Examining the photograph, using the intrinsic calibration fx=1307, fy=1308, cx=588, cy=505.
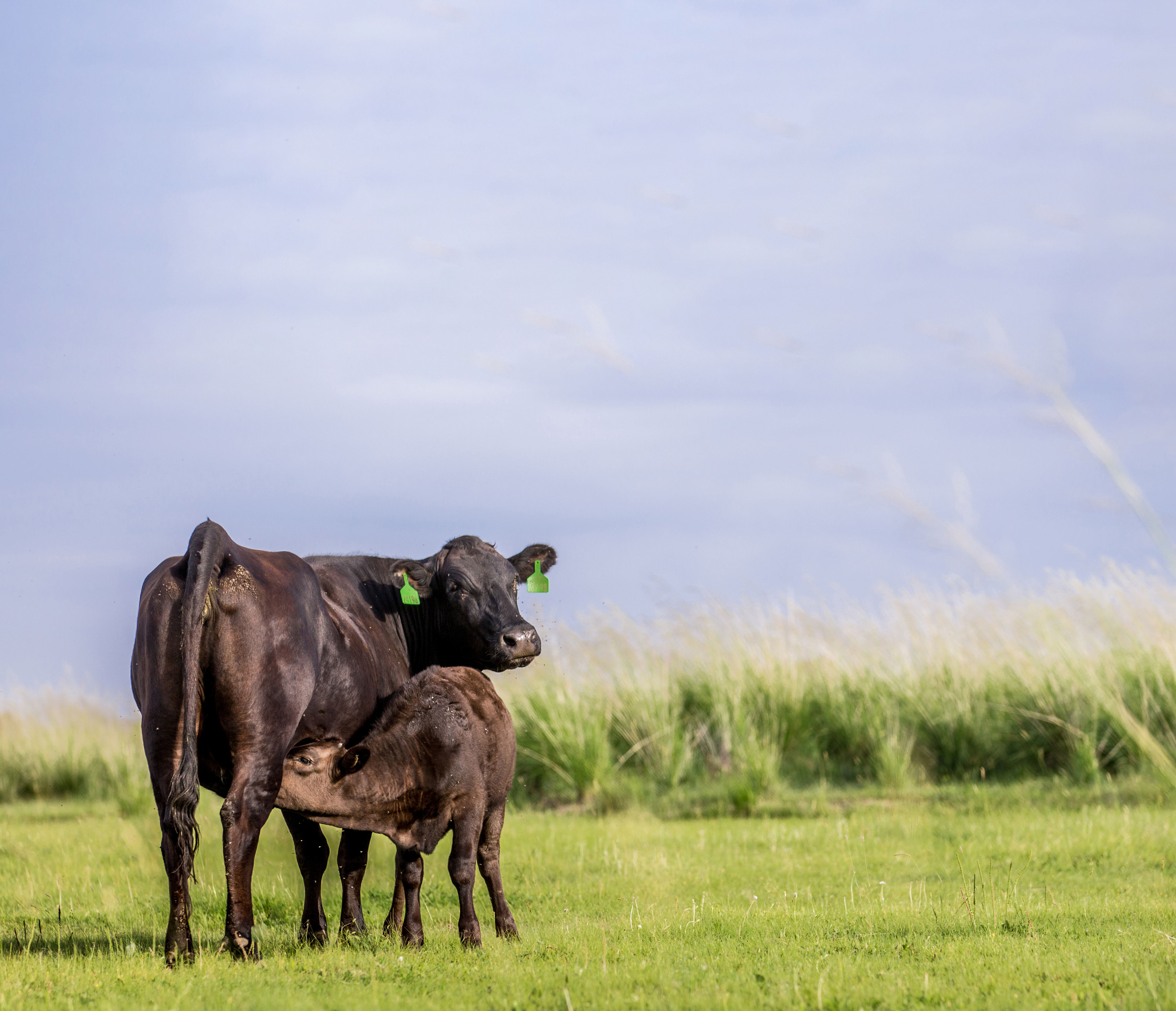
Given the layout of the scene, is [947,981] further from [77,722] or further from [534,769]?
[77,722]

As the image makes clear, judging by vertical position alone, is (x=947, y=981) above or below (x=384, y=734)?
below

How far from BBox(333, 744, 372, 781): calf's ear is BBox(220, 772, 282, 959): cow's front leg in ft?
0.99

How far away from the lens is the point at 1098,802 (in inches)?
548

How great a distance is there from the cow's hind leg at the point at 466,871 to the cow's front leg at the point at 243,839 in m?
1.02

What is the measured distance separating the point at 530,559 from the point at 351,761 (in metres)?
2.93

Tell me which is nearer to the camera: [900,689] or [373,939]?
[373,939]

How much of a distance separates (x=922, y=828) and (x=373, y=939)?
6585 millimetres

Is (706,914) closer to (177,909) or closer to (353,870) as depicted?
(353,870)

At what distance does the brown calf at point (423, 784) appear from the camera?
6.86 m

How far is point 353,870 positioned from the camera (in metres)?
7.87

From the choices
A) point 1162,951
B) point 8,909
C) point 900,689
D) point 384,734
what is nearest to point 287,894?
point 8,909

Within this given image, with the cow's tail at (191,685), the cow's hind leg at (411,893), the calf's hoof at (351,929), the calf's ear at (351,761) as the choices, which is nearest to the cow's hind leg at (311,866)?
the calf's hoof at (351,929)

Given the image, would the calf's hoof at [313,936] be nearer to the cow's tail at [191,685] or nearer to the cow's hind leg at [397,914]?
the cow's hind leg at [397,914]

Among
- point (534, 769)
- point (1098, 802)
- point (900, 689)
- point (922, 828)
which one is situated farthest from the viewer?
point (900, 689)
